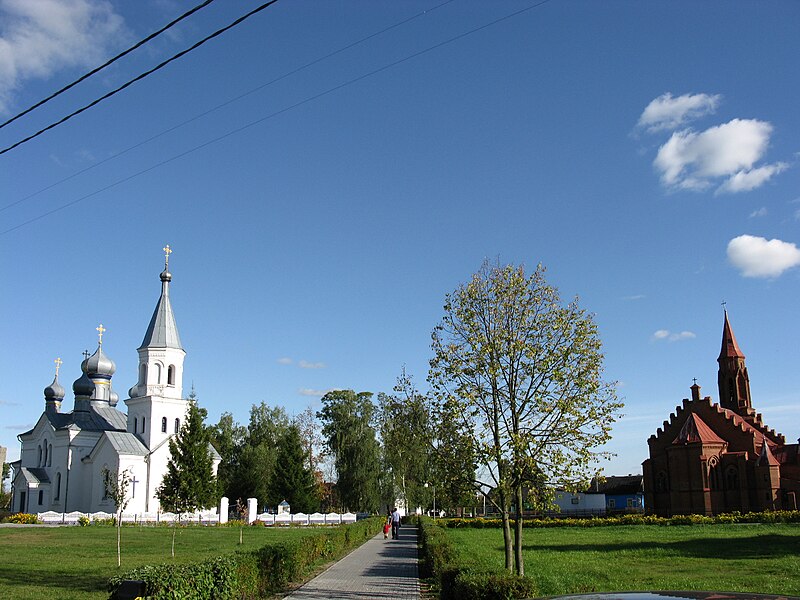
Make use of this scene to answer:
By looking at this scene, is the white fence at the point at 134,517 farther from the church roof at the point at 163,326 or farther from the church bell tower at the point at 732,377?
the church bell tower at the point at 732,377

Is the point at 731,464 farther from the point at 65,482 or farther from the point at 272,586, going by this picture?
the point at 65,482

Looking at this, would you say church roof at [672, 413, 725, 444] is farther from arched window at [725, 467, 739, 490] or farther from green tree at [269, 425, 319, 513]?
green tree at [269, 425, 319, 513]

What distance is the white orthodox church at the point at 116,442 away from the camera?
A: 5944cm

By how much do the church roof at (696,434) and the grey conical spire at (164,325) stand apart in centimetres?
4247

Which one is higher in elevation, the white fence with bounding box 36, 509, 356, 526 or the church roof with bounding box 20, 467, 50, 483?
the church roof with bounding box 20, 467, 50, 483

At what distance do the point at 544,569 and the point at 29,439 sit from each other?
6096 centimetres

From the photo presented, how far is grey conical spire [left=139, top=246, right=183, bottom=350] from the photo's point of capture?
2458 inches

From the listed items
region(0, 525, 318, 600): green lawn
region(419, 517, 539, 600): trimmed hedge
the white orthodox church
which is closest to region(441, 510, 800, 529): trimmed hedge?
region(0, 525, 318, 600): green lawn

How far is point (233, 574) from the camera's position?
12.6 meters

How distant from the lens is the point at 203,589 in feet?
36.9

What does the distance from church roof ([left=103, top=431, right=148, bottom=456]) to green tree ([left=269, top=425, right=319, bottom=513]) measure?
37.2ft

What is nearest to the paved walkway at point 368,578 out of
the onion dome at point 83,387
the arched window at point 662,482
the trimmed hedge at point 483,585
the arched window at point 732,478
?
the trimmed hedge at point 483,585

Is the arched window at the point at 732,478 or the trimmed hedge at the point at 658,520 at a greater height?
the arched window at the point at 732,478

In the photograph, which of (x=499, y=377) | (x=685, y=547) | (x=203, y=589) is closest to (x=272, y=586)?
(x=203, y=589)
